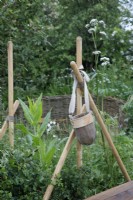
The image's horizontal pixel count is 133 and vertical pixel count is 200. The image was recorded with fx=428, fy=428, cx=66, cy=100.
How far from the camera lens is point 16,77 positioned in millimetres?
6652

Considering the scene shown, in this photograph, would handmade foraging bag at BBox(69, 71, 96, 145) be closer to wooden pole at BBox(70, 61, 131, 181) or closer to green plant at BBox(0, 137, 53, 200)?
wooden pole at BBox(70, 61, 131, 181)

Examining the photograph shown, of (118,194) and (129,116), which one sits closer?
(118,194)

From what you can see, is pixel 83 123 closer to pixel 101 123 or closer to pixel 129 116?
pixel 101 123

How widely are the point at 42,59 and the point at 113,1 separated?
2545mm

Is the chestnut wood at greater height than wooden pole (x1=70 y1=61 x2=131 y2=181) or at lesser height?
lesser

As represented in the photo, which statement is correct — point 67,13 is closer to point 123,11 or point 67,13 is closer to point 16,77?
point 123,11

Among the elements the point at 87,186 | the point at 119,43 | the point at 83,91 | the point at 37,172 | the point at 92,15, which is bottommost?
the point at 87,186

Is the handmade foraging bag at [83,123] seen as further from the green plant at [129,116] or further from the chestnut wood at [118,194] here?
the green plant at [129,116]

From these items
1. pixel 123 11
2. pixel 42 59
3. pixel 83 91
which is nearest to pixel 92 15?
pixel 123 11

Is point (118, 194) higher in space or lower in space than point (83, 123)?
lower

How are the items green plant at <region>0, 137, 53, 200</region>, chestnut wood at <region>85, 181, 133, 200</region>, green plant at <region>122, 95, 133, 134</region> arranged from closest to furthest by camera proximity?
green plant at <region>0, 137, 53, 200</region>, chestnut wood at <region>85, 181, 133, 200</region>, green plant at <region>122, 95, 133, 134</region>

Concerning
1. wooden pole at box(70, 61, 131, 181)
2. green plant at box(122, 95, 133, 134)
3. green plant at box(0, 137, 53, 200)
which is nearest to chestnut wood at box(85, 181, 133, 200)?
wooden pole at box(70, 61, 131, 181)

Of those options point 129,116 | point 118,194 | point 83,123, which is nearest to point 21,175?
point 83,123

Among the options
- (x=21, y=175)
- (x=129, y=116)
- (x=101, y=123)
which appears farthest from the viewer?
(x=129, y=116)
